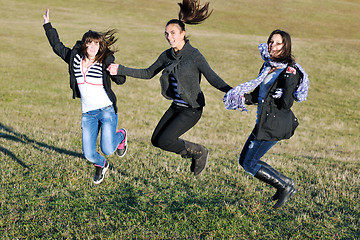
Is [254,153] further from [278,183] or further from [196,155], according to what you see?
[196,155]

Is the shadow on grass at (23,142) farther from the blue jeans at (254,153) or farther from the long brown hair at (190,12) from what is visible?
the blue jeans at (254,153)

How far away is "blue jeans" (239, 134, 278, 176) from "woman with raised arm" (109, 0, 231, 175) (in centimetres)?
100

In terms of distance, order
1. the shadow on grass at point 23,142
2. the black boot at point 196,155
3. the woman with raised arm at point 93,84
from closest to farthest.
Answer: the woman with raised arm at point 93,84 → the black boot at point 196,155 → the shadow on grass at point 23,142

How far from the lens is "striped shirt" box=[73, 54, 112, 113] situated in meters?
6.46

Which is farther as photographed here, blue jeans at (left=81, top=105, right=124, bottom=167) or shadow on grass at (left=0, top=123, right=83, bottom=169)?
shadow on grass at (left=0, top=123, right=83, bottom=169)

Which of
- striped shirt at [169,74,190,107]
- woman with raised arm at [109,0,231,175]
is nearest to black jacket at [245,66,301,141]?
woman with raised arm at [109,0,231,175]

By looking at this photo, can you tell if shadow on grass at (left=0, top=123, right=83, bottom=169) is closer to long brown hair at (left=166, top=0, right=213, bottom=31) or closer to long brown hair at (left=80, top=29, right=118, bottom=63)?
long brown hair at (left=80, top=29, right=118, bottom=63)

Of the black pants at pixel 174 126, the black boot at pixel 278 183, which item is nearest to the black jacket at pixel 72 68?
the black pants at pixel 174 126

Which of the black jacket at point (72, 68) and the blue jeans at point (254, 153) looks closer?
the blue jeans at point (254, 153)

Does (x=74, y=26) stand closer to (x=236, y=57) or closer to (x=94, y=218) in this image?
(x=236, y=57)

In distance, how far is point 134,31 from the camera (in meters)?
41.3

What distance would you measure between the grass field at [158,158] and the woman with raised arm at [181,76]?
1065 mm

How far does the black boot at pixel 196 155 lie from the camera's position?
22.9ft

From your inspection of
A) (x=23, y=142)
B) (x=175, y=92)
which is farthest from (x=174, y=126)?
(x=23, y=142)
